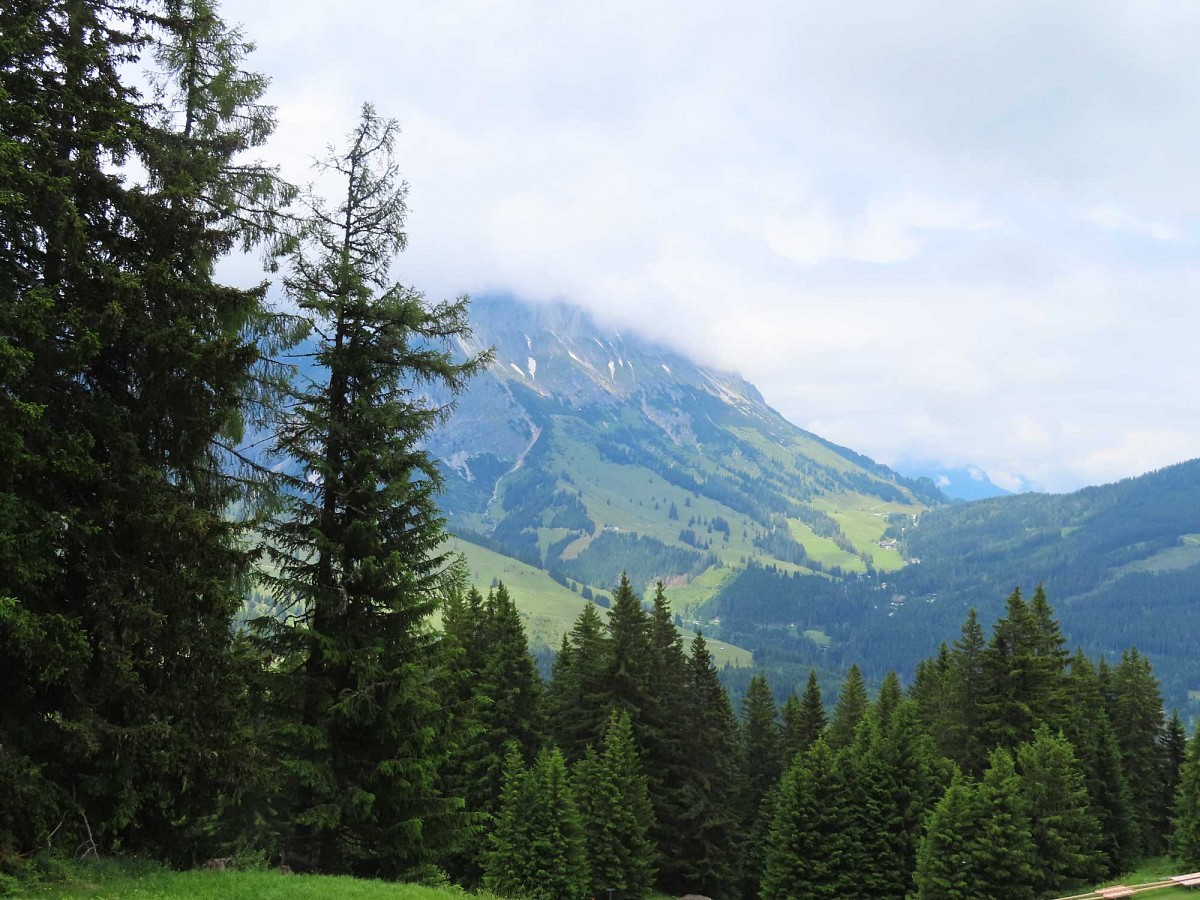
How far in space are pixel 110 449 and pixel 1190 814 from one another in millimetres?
59499

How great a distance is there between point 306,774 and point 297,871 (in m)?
3.40

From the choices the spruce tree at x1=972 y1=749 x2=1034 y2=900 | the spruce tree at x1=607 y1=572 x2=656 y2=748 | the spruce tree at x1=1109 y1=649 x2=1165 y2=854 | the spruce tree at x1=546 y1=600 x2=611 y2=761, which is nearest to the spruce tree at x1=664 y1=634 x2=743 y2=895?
the spruce tree at x1=607 y1=572 x2=656 y2=748

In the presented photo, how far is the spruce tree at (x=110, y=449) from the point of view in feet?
40.8

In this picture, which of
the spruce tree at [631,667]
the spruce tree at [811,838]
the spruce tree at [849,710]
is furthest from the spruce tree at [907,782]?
the spruce tree at [631,667]

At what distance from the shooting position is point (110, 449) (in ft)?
44.6

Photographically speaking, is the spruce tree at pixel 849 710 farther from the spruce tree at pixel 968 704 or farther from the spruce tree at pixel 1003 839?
the spruce tree at pixel 1003 839

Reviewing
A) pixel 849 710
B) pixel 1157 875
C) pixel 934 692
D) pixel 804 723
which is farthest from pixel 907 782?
pixel 849 710

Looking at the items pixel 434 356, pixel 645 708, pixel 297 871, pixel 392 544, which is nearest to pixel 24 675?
pixel 392 544

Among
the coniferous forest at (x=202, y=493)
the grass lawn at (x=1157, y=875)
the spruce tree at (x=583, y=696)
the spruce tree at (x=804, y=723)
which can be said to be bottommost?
the grass lawn at (x=1157, y=875)

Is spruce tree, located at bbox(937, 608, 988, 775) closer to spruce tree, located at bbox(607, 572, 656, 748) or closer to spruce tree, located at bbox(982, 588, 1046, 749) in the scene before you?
spruce tree, located at bbox(982, 588, 1046, 749)

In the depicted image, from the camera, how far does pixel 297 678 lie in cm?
1808

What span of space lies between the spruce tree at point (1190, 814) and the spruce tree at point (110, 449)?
54484mm

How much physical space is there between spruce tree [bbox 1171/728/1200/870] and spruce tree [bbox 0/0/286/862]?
54484mm

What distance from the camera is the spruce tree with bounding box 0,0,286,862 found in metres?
12.4
